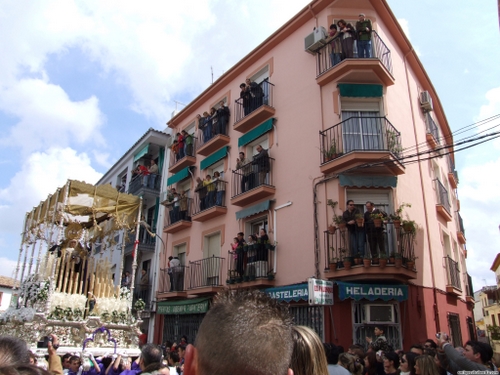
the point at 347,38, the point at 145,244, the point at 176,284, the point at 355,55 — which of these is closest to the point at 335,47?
the point at 347,38

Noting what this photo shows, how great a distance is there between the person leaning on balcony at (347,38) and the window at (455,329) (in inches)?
330

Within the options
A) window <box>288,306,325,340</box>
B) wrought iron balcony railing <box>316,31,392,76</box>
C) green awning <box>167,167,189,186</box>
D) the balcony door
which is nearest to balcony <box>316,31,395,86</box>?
wrought iron balcony railing <box>316,31,392,76</box>

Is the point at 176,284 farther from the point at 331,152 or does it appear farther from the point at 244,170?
the point at 331,152

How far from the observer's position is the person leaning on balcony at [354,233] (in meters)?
10.8

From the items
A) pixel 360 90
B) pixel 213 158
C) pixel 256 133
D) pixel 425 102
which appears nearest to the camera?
pixel 360 90

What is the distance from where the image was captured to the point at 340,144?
1221 cm

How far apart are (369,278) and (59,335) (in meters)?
7.07

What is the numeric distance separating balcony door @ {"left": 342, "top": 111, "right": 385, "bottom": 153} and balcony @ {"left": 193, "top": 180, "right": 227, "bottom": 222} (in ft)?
17.0

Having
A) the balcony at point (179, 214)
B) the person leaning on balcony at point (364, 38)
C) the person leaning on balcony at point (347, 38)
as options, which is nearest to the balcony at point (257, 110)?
the person leaning on balcony at point (347, 38)

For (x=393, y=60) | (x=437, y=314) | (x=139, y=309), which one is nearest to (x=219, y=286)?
(x=139, y=309)

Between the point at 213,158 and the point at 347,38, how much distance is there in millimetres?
6858

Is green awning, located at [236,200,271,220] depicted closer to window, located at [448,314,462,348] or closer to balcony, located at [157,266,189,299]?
balcony, located at [157,266,189,299]

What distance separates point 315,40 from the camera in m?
13.3

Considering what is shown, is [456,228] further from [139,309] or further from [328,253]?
[139,309]
